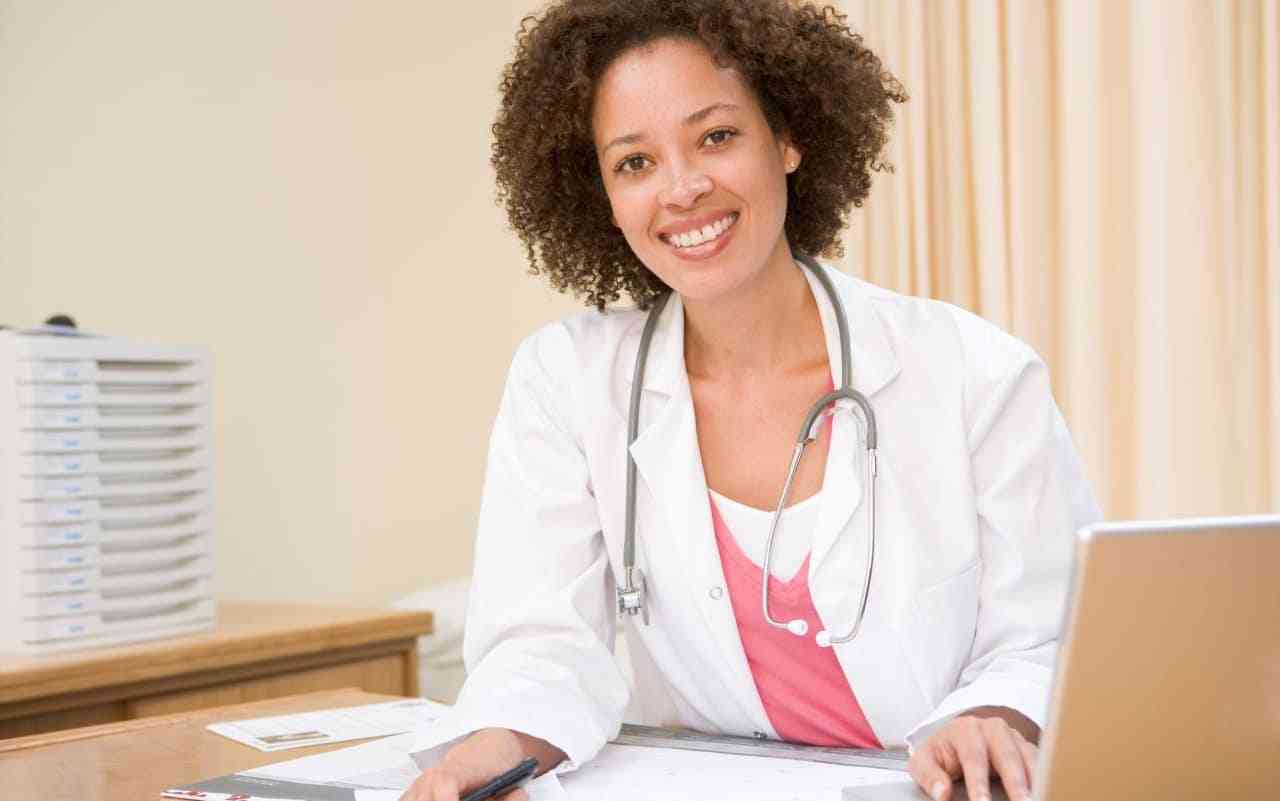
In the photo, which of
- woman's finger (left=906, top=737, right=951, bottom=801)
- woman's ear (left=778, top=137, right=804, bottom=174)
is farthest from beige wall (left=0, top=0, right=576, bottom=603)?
woman's finger (left=906, top=737, right=951, bottom=801)

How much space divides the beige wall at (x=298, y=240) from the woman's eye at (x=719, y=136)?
1359 mm

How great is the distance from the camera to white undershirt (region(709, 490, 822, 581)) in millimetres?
1454

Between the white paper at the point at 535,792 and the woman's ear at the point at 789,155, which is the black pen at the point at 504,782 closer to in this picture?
the white paper at the point at 535,792

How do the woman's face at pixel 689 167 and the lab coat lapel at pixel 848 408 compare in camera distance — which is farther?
the woman's face at pixel 689 167

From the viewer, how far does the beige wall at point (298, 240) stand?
97.3 inches

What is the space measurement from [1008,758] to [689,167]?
74 cm

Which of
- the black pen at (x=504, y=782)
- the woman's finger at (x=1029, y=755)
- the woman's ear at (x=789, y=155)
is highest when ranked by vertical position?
the woman's ear at (x=789, y=155)

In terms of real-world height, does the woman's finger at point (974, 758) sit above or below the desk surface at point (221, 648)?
above

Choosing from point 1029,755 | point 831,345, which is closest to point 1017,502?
point 831,345

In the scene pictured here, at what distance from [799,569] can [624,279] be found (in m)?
0.52

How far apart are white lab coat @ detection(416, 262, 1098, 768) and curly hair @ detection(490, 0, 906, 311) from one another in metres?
0.22

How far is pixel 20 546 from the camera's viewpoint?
1967 mm

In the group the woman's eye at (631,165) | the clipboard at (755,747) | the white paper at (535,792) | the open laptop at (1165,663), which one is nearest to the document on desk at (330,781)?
the white paper at (535,792)

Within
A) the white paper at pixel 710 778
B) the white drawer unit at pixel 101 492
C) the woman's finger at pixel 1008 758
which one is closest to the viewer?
the woman's finger at pixel 1008 758
